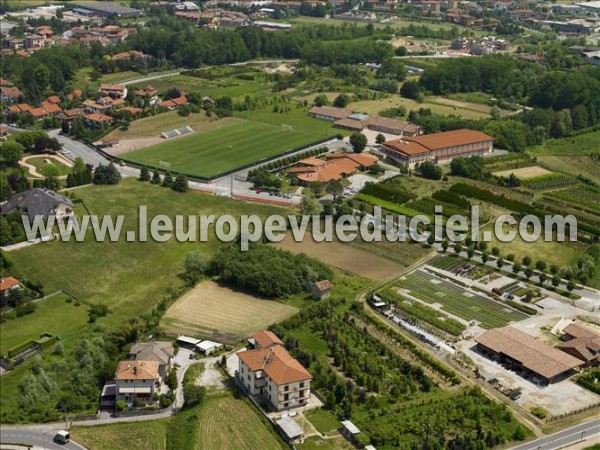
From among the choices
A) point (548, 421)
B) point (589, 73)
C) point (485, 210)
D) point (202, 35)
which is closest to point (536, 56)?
point (589, 73)

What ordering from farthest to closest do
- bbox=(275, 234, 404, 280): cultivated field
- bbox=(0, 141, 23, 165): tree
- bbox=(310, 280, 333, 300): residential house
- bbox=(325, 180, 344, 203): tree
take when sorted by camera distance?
bbox=(0, 141, 23, 165): tree, bbox=(325, 180, 344, 203): tree, bbox=(275, 234, 404, 280): cultivated field, bbox=(310, 280, 333, 300): residential house

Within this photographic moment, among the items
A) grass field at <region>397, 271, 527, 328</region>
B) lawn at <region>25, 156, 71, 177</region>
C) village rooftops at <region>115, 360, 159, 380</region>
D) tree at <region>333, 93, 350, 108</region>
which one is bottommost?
grass field at <region>397, 271, 527, 328</region>

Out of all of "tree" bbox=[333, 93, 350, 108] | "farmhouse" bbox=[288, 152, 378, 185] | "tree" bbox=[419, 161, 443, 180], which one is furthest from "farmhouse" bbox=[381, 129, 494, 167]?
"tree" bbox=[333, 93, 350, 108]

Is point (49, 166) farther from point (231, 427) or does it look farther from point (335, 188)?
point (231, 427)

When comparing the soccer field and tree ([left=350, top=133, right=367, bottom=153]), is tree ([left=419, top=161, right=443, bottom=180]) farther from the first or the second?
the soccer field

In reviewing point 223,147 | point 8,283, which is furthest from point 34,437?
point 223,147

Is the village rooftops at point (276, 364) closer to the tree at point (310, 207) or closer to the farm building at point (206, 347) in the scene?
the farm building at point (206, 347)

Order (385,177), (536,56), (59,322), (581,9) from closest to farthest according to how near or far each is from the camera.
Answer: (59,322) < (385,177) < (536,56) < (581,9)

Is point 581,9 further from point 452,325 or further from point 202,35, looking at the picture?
point 452,325
